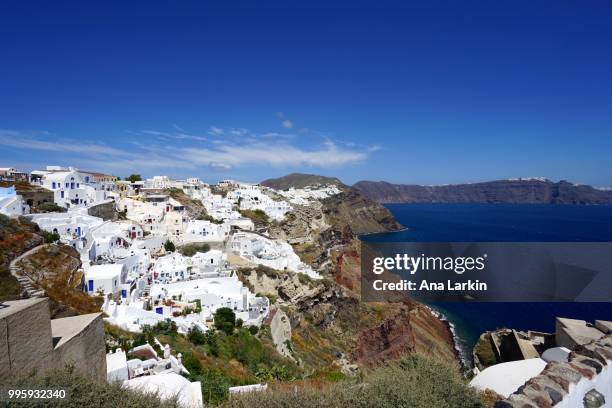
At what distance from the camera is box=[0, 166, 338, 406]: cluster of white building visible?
13.0 m

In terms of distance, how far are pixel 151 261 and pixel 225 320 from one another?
694 cm

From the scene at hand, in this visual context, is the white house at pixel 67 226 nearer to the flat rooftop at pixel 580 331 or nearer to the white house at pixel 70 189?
the white house at pixel 70 189

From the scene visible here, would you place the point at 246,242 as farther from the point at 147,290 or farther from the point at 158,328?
the point at 158,328

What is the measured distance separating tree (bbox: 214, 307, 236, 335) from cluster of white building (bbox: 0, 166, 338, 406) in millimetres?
368

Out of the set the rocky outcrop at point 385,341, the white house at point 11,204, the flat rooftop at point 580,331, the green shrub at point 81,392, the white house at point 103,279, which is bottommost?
the rocky outcrop at point 385,341

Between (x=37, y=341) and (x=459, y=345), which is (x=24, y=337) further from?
(x=459, y=345)

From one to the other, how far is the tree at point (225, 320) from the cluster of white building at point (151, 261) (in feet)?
1.21

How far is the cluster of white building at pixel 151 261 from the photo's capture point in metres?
13.0

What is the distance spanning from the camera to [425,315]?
30062 millimetres

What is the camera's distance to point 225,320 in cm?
1530

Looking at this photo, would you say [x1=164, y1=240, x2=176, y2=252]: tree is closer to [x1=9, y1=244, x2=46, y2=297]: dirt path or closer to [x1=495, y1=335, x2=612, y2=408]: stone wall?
[x1=9, y1=244, x2=46, y2=297]: dirt path

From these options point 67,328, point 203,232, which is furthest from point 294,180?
point 67,328

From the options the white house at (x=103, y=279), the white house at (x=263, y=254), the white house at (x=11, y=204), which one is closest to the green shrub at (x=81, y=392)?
the white house at (x=103, y=279)

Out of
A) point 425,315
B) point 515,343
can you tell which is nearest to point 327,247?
point 425,315
